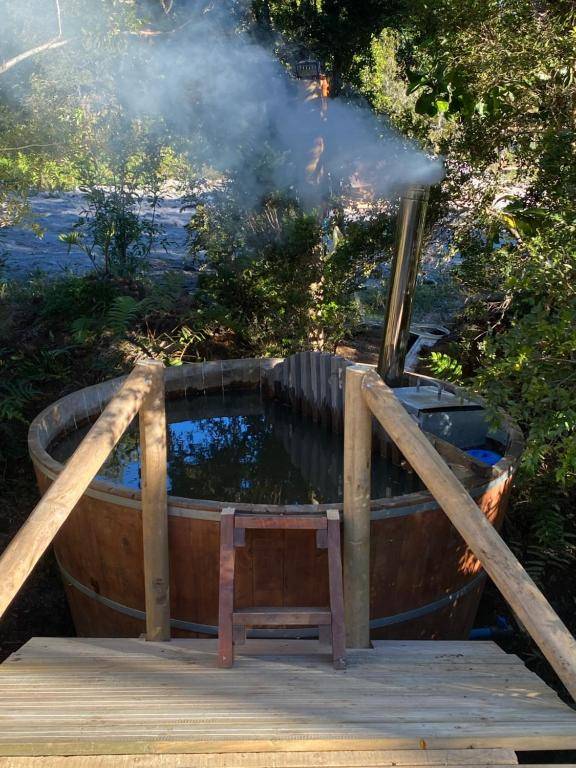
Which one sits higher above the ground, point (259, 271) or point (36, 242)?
point (259, 271)

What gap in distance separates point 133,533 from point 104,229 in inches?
209

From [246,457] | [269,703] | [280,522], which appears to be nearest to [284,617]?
[280,522]

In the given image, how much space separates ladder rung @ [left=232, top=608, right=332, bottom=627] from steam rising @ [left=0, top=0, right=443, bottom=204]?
173 inches

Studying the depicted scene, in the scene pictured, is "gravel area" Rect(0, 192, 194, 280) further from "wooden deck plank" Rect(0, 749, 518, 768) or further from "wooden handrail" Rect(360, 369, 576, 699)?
"wooden deck plank" Rect(0, 749, 518, 768)

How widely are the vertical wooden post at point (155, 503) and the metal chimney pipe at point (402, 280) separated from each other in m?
2.78

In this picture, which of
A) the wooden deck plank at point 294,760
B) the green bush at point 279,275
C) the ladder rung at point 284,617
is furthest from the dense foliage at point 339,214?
the wooden deck plank at point 294,760

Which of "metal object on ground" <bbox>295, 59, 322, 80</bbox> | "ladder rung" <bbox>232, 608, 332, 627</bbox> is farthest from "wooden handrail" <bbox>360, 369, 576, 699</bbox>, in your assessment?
"metal object on ground" <bbox>295, 59, 322, 80</bbox>

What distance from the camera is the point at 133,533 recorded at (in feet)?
12.0

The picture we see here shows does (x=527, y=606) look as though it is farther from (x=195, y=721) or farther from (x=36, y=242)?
(x=36, y=242)

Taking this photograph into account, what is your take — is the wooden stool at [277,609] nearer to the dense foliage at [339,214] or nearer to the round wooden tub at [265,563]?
the round wooden tub at [265,563]

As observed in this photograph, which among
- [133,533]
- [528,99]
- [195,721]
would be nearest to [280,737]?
[195,721]

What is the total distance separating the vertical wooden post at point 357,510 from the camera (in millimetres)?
3199

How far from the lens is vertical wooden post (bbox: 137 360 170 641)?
330 centimetres

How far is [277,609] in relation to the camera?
3148 millimetres
